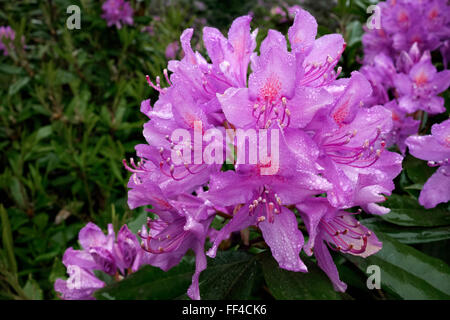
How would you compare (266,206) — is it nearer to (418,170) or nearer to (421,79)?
(418,170)

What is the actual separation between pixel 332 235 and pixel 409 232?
30 cm

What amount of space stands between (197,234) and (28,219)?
3.52 ft

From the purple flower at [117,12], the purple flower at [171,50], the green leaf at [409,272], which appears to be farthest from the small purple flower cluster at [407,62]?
the purple flower at [117,12]

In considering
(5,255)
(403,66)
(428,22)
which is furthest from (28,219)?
(428,22)

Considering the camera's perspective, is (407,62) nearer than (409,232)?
No

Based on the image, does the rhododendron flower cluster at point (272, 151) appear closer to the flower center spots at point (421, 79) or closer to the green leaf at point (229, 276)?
the green leaf at point (229, 276)

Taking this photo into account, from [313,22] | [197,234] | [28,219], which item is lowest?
[28,219]

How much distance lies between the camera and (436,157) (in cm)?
87

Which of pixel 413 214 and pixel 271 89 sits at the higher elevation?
pixel 271 89

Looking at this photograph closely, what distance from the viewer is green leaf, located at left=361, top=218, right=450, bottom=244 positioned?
0.85 metres

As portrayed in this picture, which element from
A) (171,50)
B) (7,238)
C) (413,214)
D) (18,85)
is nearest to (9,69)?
(18,85)

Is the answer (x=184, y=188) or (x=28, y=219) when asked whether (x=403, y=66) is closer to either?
(x=184, y=188)

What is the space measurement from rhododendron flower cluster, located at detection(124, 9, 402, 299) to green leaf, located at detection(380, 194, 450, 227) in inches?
8.1
